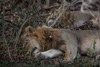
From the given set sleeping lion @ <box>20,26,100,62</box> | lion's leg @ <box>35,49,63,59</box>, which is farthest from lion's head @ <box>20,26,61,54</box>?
lion's leg @ <box>35,49,63,59</box>

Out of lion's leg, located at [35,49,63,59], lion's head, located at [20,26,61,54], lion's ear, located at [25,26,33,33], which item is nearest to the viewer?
lion's leg, located at [35,49,63,59]

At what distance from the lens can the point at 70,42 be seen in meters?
5.53

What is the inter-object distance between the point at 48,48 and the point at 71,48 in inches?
26.4

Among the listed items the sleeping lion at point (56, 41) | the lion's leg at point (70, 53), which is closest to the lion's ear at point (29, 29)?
the sleeping lion at point (56, 41)

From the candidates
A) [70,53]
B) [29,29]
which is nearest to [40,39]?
[29,29]

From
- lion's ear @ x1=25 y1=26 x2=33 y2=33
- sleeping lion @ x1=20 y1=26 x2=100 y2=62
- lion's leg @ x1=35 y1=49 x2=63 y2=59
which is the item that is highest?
lion's ear @ x1=25 y1=26 x2=33 y2=33

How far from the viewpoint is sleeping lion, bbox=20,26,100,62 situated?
5629mm

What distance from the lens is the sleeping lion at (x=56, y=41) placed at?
5629mm

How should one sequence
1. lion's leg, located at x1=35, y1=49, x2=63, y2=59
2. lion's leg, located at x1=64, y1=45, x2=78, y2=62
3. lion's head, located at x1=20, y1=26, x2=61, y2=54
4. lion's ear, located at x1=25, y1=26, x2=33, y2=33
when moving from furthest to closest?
lion's ear, located at x1=25, y1=26, x2=33, y2=33 → lion's head, located at x1=20, y1=26, x2=61, y2=54 → lion's leg, located at x1=35, y1=49, x2=63, y2=59 → lion's leg, located at x1=64, y1=45, x2=78, y2=62

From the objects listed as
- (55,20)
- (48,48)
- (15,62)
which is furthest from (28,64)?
(55,20)

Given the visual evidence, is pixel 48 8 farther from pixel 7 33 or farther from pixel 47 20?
pixel 7 33

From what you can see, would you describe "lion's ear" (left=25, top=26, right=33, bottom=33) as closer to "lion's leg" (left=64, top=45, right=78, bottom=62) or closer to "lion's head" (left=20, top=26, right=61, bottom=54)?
"lion's head" (left=20, top=26, right=61, bottom=54)

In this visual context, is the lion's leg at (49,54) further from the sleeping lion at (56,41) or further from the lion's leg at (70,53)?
the lion's leg at (70,53)

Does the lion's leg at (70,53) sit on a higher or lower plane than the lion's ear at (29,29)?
lower
